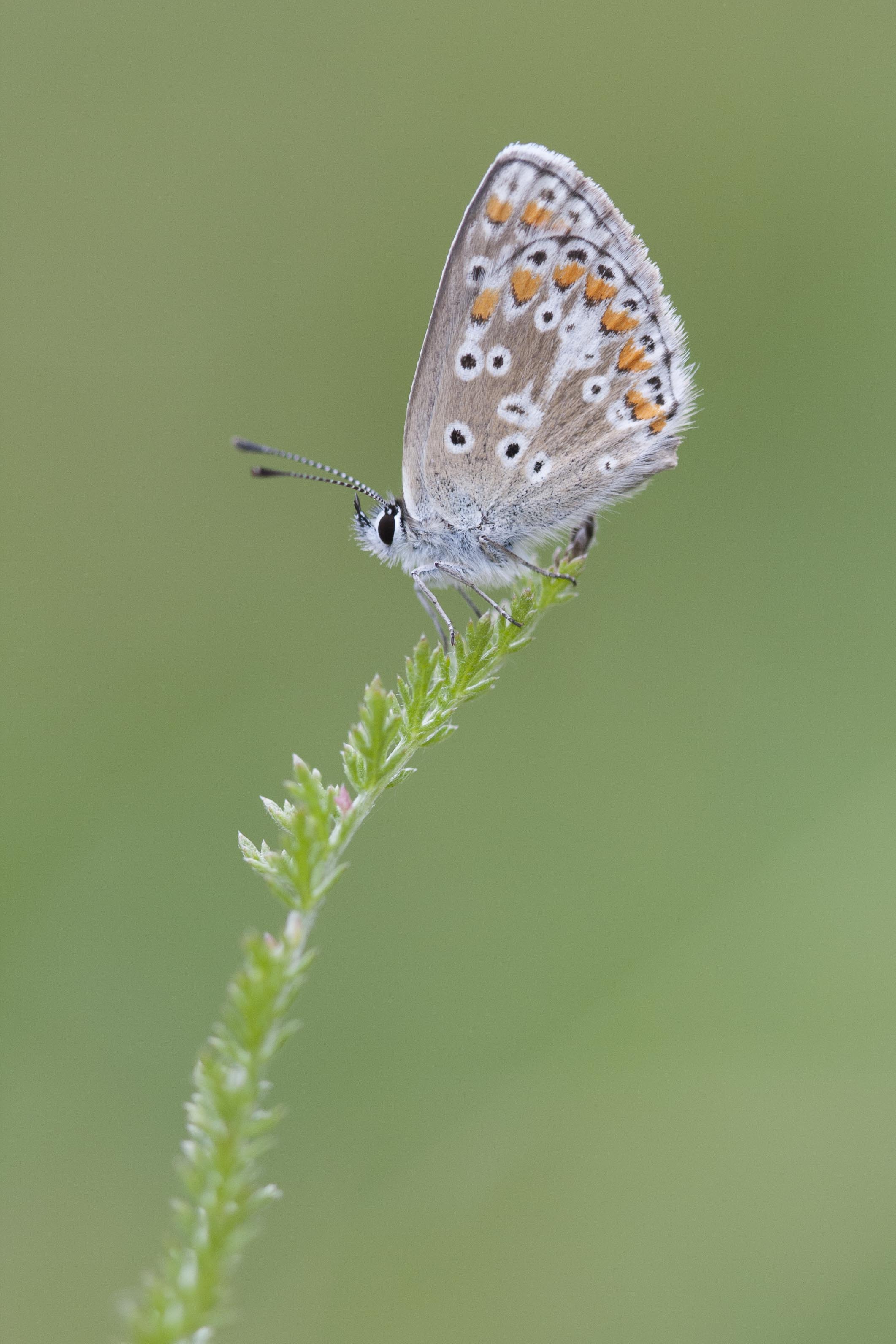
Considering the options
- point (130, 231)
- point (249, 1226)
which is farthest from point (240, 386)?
point (249, 1226)

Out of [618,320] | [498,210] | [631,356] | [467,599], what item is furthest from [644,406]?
[467,599]

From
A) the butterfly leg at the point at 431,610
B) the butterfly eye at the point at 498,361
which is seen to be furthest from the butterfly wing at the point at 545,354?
the butterfly leg at the point at 431,610

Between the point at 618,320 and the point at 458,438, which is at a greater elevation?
the point at 618,320

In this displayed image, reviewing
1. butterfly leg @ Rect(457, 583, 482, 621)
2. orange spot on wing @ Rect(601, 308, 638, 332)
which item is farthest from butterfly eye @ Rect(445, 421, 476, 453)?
orange spot on wing @ Rect(601, 308, 638, 332)

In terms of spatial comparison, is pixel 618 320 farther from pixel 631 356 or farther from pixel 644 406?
pixel 644 406

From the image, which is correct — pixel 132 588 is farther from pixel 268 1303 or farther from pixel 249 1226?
pixel 249 1226

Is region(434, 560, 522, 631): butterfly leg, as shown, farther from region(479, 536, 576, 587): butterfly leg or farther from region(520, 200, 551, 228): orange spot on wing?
region(520, 200, 551, 228): orange spot on wing
